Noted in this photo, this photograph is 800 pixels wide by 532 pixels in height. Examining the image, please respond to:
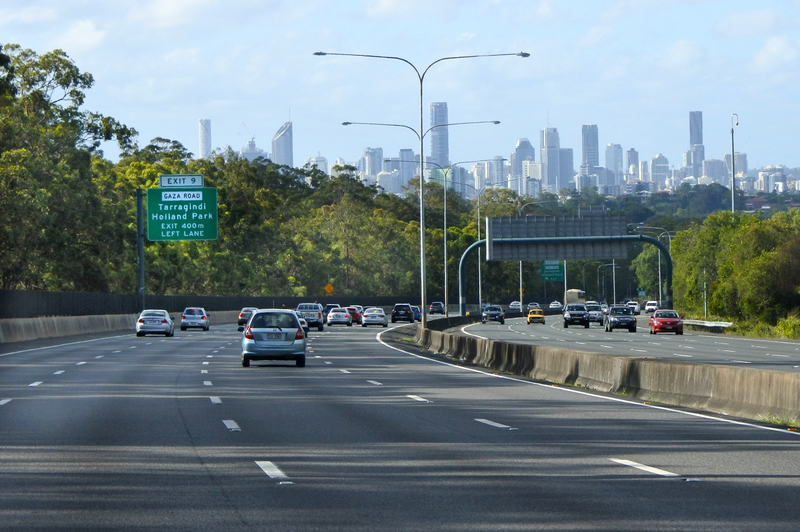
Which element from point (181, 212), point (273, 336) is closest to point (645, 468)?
point (273, 336)

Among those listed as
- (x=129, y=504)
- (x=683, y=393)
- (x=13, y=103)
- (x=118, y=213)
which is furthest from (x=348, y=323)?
(x=129, y=504)

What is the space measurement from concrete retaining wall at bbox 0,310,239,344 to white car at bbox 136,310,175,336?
3415 millimetres

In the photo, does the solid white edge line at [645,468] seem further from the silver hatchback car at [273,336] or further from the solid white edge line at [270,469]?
the silver hatchback car at [273,336]

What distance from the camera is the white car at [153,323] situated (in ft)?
175

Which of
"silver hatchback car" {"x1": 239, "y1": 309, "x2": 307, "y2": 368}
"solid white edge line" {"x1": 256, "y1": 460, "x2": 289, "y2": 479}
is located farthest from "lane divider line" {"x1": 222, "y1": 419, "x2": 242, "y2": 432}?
"silver hatchback car" {"x1": 239, "y1": 309, "x2": 307, "y2": 368}

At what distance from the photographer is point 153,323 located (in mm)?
53656

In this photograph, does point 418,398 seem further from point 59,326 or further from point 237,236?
point 237,236

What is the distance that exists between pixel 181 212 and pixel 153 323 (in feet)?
30.7

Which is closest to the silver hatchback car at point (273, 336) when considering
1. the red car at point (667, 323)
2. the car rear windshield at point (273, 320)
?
the car rear windshield at point (273, 320)

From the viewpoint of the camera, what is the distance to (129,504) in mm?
9422

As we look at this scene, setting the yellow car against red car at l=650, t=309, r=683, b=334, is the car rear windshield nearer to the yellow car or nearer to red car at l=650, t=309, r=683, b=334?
red car at l=650, t=309, r=683, b=334

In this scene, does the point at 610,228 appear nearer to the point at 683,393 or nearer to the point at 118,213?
the point at 118,213

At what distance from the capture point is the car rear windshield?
2962 cm

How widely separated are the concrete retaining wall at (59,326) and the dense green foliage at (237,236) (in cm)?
673
